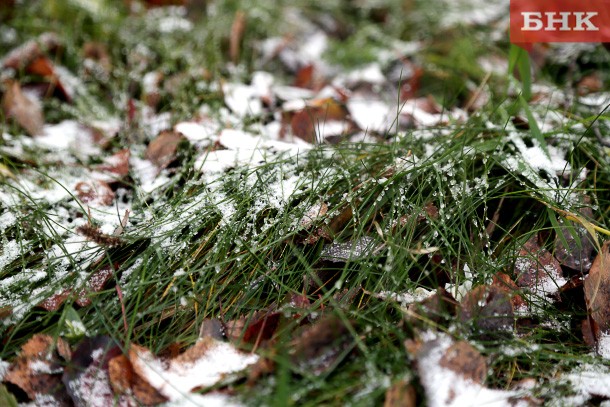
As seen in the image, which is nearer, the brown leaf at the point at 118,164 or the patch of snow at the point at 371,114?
the brown leaf at the point at 118,164

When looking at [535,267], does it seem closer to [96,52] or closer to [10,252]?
[10,252]

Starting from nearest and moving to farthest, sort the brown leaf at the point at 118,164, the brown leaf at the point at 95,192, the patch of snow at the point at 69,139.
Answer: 1. the brown leaf at the point at 95,192
2. the brown leaf at the point at 118,164
3. the patch of snow at the point at 69,139

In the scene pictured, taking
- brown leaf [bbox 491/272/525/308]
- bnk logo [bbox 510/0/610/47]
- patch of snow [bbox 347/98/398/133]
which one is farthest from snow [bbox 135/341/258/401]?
bnk logo [bbox 510/0/610/47]

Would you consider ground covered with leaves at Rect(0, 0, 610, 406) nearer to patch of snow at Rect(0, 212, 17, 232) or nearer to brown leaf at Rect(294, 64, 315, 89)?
patch of snow at Rect(0, 212, 17, 232)

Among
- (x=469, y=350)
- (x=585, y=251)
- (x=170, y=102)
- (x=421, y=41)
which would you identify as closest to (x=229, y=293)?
(x=469, y=350)

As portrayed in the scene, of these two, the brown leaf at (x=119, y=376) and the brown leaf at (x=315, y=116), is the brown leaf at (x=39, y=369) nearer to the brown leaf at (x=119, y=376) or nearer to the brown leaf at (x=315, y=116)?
the brown leaf at (x=119, y=376)

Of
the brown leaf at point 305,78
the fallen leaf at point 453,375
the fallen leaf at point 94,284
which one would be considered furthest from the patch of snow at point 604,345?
the brown leaf at point 305,78

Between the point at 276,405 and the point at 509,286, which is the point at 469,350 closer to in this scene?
the point at 509,286

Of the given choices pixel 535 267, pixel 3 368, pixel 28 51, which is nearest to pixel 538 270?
pixel 535 267
